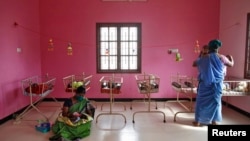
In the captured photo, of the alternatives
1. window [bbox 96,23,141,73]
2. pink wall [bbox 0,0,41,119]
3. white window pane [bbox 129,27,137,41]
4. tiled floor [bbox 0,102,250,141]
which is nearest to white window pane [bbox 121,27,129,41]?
window [bbox 96,23,141,73]

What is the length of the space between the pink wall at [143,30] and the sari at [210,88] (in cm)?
194

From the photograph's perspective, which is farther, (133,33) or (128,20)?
(133,33)

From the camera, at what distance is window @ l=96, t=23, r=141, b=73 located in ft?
19.5

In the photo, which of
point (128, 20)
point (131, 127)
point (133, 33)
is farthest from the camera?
point (133, 33)

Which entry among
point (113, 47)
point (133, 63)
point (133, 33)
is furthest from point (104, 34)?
point (133, 63)

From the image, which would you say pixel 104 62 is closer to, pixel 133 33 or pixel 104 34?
pixel 104 34

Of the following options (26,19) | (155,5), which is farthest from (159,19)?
(26,19)

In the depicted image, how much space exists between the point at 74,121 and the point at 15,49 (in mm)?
2200

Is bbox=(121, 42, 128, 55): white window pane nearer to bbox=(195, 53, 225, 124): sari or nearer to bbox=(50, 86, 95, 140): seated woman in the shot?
bbox=(195, 53, 225, 124): sari

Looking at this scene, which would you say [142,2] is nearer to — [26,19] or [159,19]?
[159,19]

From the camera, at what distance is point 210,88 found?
13.1 feet

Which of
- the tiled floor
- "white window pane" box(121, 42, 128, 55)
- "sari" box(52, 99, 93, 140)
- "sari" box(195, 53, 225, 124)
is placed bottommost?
the tiled floor

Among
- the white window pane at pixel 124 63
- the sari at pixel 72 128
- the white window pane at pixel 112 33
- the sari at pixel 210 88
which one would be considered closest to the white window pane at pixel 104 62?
the white window pane at pixel 124 63

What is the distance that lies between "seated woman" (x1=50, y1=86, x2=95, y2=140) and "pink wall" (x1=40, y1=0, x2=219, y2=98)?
7.42ft
